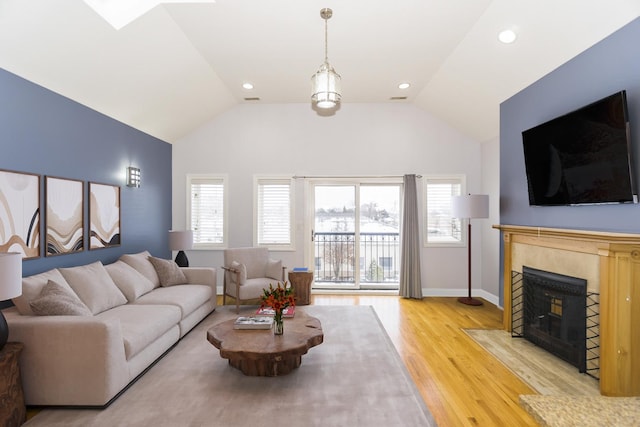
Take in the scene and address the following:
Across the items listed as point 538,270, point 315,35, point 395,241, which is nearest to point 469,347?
point 538,270

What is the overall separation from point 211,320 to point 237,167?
9.21 ft

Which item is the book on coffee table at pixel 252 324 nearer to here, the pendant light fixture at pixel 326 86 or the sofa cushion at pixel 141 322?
the sofa cushion at pixel 141 322

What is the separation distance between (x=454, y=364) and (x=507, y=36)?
11.0ft

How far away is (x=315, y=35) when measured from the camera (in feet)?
12.8

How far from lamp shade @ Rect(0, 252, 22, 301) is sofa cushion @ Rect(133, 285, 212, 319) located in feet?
5.35

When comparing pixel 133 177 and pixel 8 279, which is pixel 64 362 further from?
pixel 133 177

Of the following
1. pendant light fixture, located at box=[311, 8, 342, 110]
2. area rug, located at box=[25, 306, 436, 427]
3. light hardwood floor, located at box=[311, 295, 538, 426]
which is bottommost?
light hardwood floor, located at box=[311, 295, 538, 426]

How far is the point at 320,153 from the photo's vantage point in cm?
626

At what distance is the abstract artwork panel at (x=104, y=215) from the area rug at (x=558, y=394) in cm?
469

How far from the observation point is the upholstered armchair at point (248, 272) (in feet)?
16.5

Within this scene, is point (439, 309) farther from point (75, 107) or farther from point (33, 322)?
point (75, 107)

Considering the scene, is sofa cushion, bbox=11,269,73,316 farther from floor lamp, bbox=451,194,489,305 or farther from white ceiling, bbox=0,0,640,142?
floor lamp, bbox=451,194,489,305

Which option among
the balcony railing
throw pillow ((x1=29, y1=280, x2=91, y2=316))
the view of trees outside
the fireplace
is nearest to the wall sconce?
throw pillow ((x1=29, y1=280, x2=91, y2=316))

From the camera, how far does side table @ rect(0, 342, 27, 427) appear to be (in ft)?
7.30
